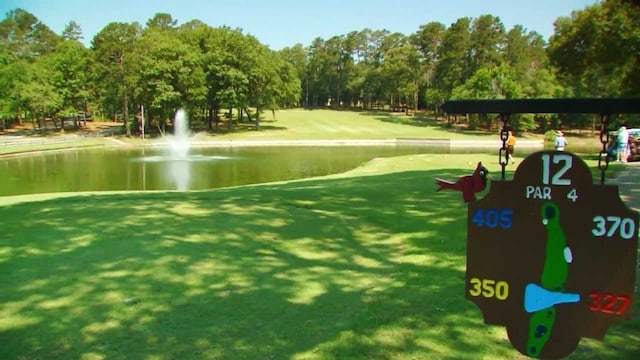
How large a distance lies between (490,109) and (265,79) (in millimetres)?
62414

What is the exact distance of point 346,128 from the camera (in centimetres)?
6912

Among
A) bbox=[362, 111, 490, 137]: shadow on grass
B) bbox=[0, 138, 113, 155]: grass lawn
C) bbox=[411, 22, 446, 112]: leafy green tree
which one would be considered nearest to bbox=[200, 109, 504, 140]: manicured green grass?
bbox=[362, 111, 490, 137]: shadow on grass

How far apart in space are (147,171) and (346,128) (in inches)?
1726

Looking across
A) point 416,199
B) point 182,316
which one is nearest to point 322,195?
point 416,199

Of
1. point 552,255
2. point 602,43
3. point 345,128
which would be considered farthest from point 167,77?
point 552,255

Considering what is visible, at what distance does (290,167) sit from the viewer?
3039cm

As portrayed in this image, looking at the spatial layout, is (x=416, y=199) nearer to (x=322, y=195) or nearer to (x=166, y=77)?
(x=322, y=195)

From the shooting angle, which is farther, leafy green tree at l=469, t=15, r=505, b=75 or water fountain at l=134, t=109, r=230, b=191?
leafy green tree at l=469, t=15, r=505, b=75

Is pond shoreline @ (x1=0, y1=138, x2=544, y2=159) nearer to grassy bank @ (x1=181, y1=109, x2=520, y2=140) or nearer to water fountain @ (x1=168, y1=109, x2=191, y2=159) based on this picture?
water fountain @ (x1=168, y1=109, x2=191, y2=159)

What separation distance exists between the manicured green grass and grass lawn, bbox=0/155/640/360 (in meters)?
50.1

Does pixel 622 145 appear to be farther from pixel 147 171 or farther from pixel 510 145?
pixel 147 171

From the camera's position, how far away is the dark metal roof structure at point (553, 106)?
2.60 meters

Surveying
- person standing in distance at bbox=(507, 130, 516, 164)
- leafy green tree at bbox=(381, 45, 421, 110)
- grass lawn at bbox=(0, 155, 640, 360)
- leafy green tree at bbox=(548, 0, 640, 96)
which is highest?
leafy green tree at bbox=(381, 45, 421, 110)

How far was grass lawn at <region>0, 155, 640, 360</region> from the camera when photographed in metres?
3.92
